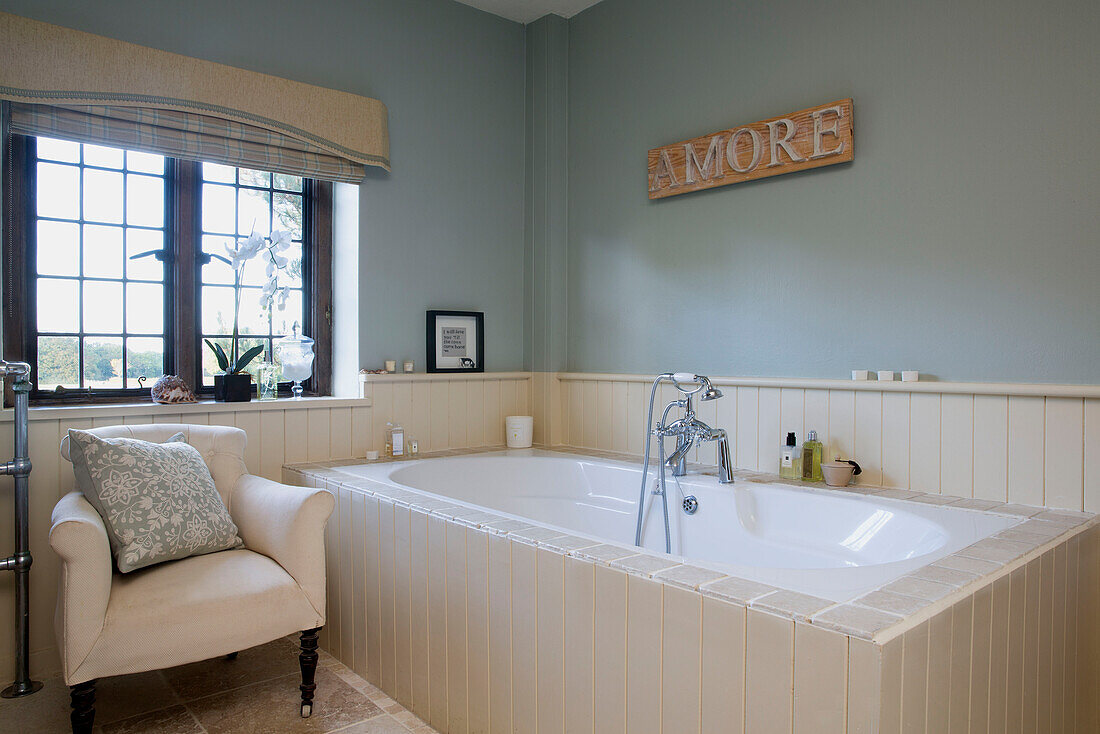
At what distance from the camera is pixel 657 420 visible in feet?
10.1

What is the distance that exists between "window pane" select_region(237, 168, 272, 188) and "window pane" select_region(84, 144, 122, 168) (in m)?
0.41

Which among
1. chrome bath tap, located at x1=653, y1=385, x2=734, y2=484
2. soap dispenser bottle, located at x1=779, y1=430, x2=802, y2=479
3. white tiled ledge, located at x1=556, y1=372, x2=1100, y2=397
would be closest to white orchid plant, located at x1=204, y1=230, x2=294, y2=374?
chrome bath tap, located at x1=653, y1=385, x2=734, y2=484

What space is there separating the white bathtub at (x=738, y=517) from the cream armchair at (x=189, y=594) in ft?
1.44

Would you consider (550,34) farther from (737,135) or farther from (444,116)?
(737,135)

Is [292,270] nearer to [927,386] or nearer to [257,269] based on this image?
[257,269]

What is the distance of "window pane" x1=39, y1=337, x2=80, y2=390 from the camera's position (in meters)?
2.53

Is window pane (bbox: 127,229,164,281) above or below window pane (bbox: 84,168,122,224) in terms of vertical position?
below

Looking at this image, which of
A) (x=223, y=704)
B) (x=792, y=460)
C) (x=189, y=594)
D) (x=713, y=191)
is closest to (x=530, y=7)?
(x=713, y=191)

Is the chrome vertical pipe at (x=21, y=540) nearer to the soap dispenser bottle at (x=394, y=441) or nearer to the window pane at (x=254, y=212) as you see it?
the window pane at (x=254, y=212)

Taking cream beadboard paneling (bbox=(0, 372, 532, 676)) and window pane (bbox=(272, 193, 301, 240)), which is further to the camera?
window pane (bbox=(272, 193, 301, 240))

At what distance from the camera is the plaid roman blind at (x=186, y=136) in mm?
2385

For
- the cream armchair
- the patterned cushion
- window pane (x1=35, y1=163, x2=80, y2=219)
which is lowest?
the cream armchair

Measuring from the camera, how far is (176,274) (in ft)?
9.14

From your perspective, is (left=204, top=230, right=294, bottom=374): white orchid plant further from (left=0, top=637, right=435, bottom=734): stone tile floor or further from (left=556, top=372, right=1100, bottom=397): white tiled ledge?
(left=556, top=372, right=1100, bottom=397): white tiled ledge
